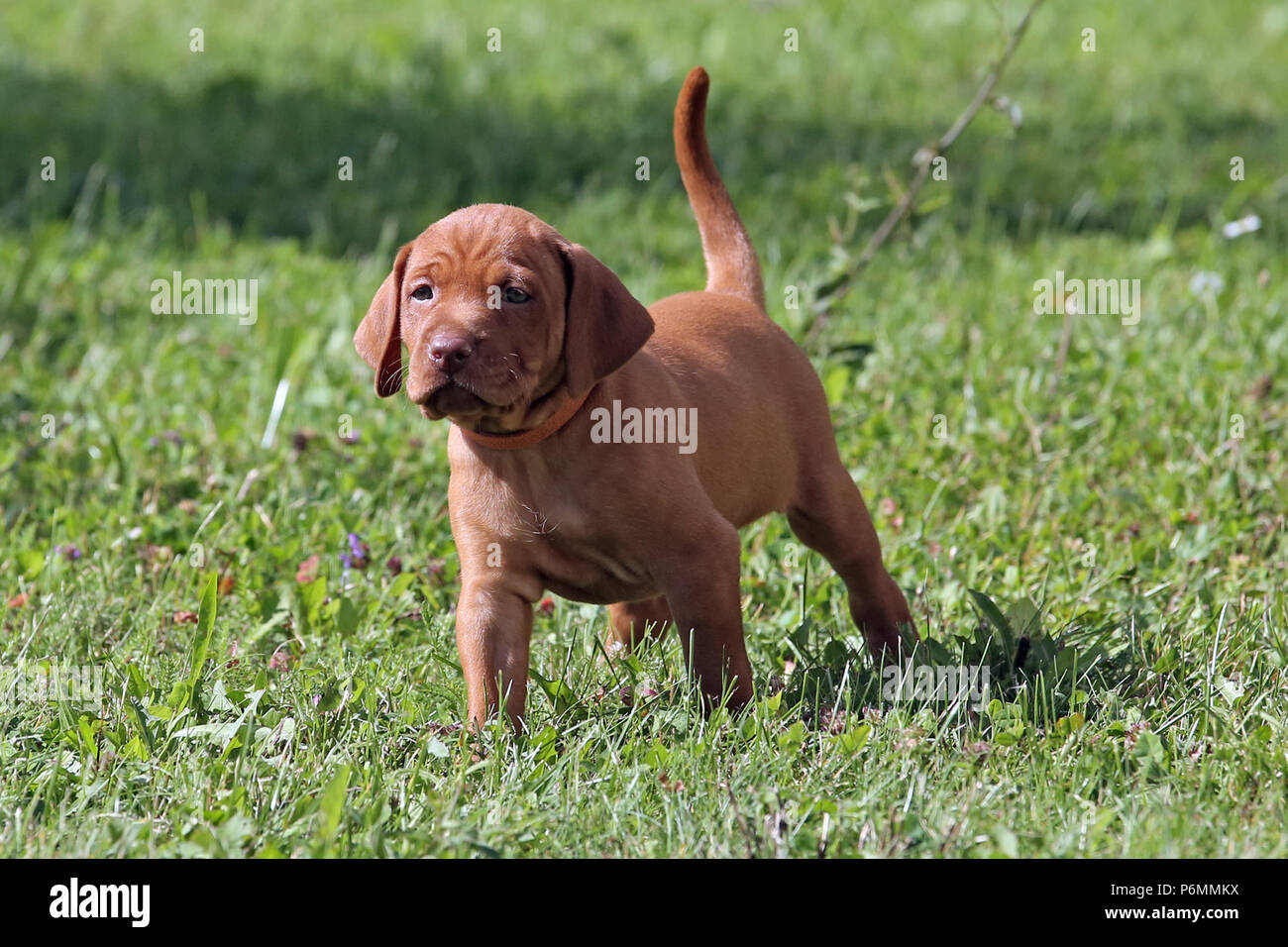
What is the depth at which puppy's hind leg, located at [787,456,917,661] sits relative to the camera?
3857 mm

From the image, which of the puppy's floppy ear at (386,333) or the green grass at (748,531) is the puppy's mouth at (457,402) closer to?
the puppy's floppy ear at (386,333)

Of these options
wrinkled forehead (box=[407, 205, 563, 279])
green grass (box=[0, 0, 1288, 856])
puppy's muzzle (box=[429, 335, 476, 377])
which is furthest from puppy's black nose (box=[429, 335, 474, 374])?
green grass (box=[0, 0, 1288, 856])

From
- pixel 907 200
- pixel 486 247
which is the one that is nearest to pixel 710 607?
pixel 486 247

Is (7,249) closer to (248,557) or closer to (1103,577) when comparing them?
(248,557)

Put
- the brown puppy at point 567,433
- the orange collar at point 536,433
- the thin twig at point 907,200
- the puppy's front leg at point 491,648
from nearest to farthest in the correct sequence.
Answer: the brown puppy at point 567,433, the orange collar at point 536,433, the puppy's front leg at point 491,648, the thin twig at point 907,200

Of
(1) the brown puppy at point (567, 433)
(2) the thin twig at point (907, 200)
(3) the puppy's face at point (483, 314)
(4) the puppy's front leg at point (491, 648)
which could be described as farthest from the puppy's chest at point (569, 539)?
(2) the thin twig at point (907, 200)

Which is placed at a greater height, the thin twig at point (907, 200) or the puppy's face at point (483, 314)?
the thin twig at point (907, 200)

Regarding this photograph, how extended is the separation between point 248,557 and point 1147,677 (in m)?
2.33

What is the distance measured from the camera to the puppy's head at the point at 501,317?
2.90 meters

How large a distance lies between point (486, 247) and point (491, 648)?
0.84 meters

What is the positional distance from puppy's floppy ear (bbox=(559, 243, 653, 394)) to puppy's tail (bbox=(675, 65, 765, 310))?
0.95m

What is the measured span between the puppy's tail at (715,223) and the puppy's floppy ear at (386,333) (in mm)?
1005

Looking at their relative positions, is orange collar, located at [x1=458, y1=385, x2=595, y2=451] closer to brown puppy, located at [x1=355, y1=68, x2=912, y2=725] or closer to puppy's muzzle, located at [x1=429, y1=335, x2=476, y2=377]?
brown puppy, located at [x1=355, y1=68, x2=912, y2=725]
